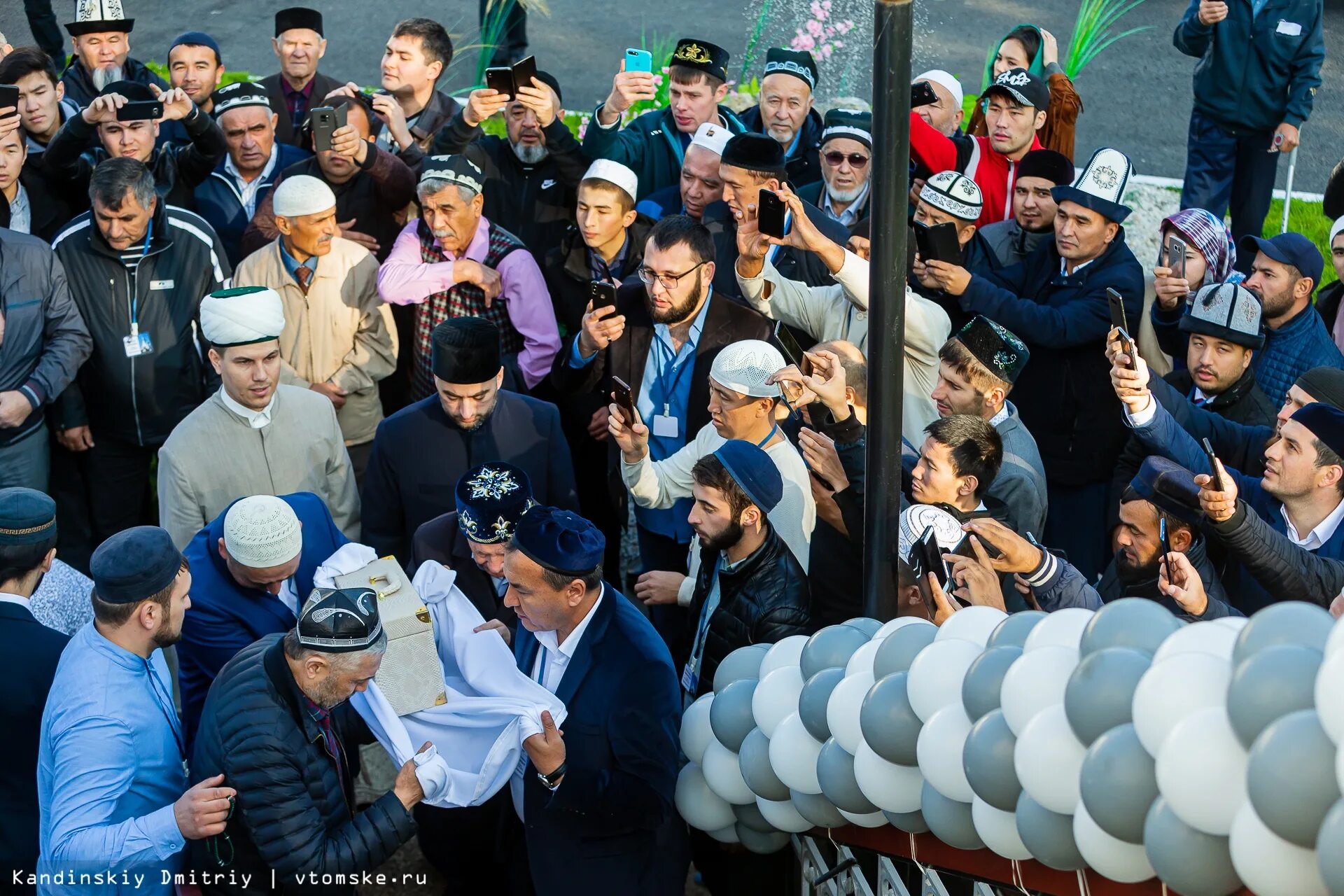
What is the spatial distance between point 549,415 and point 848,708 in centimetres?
224

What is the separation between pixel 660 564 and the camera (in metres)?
5.35

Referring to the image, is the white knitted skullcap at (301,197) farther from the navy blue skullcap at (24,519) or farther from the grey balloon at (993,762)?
the grey balloon at (993,762)

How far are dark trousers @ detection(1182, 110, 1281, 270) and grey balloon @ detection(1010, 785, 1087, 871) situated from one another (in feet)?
20.7

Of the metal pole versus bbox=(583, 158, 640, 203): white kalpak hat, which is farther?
bbox=(583, 158, 640, 203): white kalpak hat

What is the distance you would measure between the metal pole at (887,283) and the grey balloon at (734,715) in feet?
1.77

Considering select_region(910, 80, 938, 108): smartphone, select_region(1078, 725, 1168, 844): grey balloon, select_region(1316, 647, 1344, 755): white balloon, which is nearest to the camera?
select_region(1316, 647, 1344, 755): white balloon

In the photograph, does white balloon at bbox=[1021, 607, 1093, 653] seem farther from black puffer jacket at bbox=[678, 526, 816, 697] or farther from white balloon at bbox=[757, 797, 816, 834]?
black puffer jacket at bbox=[678, 526, 816, 697]

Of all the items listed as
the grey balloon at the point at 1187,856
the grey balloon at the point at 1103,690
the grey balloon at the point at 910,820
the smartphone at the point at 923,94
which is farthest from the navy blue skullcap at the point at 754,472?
the smartphone at the point at 923,94

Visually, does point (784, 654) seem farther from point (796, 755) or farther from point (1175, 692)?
point (1175, 692)

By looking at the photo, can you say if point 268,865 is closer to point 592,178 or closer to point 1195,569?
point 1195,569

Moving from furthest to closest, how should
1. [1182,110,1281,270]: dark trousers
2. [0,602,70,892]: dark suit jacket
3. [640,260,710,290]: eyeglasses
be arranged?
[1182,110,1281,270]: dark trousers → [640,260,710,290]: eyeglasses → [0,602,70,892]: dark suit jacket

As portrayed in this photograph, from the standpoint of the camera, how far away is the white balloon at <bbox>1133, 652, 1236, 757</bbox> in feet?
7.27

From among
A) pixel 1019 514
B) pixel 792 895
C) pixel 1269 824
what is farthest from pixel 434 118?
pixel 1269 824

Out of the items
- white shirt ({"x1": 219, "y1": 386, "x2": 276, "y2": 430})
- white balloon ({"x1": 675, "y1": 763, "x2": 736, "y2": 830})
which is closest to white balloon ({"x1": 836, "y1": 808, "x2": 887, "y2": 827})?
white balloon ({"x1": 675, "y1": 763, "x2": 736, "y2": 830})
